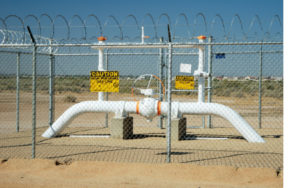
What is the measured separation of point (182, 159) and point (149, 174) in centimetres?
114

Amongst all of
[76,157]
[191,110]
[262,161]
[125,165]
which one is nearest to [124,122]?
[191,110]

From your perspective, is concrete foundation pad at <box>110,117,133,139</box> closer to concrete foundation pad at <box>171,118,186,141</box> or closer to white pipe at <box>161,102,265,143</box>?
concrete foundation pad at <box>171,118,186,141</box>

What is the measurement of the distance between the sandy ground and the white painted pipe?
2.63m

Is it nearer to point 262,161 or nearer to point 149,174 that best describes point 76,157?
point 149,174

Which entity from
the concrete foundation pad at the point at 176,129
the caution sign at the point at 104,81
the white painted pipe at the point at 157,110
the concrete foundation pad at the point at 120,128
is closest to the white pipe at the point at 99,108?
the white painted pipe at the point at 157,110

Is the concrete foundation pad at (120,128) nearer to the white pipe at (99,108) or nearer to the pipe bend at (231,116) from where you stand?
the white pipe at (99,108)

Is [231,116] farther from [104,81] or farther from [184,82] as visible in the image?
[104,81]

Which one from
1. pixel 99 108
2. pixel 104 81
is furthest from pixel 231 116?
pixel 99 108

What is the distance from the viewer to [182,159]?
6207mm

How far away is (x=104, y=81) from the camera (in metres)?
6.89

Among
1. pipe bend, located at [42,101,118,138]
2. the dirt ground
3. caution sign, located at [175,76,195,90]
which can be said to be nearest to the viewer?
the dirt ground

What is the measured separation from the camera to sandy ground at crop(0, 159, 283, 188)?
4.88 meters

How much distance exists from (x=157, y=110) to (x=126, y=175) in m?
3.19

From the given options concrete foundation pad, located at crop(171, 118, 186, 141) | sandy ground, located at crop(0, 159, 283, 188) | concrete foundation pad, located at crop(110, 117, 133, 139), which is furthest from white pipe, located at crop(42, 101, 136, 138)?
sandy ground, located at crop(0, 159, 283, 188)
